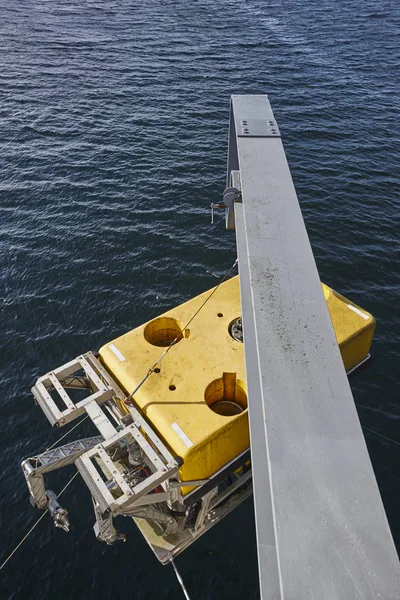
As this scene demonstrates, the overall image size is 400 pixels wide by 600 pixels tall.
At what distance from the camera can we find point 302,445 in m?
6.43

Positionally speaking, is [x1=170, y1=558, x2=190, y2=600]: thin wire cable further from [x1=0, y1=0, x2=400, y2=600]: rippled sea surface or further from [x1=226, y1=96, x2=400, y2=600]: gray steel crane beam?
[x1=226, y1=96, x2=400, y2=600]: gray steel crane beam

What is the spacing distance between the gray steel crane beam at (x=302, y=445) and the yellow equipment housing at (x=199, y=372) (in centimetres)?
369

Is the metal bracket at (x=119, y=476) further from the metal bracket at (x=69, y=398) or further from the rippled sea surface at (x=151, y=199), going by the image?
the rippled sea surface at (x=151, y=199)

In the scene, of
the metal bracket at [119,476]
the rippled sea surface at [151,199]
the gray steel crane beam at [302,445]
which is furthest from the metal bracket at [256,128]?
the rippled sea surface at [151,199]

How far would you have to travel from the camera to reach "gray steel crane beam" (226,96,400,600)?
17.2 ft

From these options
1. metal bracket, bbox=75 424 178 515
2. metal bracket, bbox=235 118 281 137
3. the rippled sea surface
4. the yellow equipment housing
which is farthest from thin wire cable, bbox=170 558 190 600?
metal bracket, bbox=235 118 281 137

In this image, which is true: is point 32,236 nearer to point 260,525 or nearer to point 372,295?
point 372,295

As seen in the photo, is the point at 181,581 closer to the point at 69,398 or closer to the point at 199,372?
the point at 199,372

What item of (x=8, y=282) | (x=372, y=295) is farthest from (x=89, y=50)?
(x=372, y=295)

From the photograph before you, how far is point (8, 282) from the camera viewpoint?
2708cm

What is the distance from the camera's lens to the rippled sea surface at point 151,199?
16.3 m

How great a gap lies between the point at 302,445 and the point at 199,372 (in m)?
7.70

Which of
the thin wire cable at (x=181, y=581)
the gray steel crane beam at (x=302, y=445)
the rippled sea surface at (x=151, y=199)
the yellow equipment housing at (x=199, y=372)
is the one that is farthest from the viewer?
the rippled sea surface at (x=151, y=199)

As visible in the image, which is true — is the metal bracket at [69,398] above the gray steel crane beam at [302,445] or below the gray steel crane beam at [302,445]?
below
